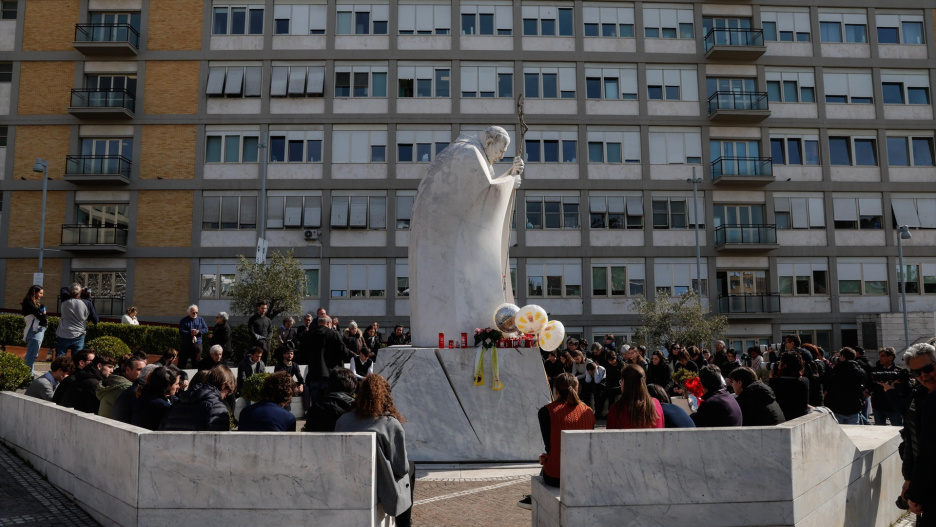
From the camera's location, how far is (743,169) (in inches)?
1421

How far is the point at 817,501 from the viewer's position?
5.72m

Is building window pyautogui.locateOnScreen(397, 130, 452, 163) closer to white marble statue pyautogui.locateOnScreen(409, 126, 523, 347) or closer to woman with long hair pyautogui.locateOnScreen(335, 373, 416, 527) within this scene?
white marble statue pyautogui.locateOnScreen(409, 126, 523, 347)

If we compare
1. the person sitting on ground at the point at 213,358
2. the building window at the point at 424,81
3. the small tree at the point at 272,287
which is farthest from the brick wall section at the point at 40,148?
the person sitting on ground at the point at 213,358

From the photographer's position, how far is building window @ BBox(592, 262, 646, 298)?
3512 cm

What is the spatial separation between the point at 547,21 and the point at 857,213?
19134 millimetres

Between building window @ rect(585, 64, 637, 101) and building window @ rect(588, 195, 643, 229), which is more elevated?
building window @ rect(585, 64, 637, 101)

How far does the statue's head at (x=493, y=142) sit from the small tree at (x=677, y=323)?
21.9 metres

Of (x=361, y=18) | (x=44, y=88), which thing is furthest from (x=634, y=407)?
→ (x=44, y=88)

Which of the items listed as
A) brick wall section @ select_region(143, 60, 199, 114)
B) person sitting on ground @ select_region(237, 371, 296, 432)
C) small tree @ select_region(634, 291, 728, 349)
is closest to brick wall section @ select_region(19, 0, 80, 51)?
brick wall section @ select_region(143, 60, 199, 114)

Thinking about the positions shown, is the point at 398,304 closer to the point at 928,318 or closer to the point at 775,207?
the point at 775,207

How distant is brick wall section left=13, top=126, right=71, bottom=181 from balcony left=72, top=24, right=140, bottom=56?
430 cm

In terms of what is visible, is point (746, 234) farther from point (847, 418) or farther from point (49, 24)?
point (49, 24)

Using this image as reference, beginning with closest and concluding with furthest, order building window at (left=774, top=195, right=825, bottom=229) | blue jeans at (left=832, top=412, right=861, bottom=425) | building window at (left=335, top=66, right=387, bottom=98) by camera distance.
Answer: blue jeans at (left=832, top=412, right=861, bottom=425), building window at (left=335, top=66, right=387, bottom=98), building window at (left=774, top=195, right=825, bottom=229)

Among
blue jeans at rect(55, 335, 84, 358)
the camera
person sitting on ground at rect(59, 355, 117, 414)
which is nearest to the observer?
person sitting on ground at rect(59, 355, 117, 414)
